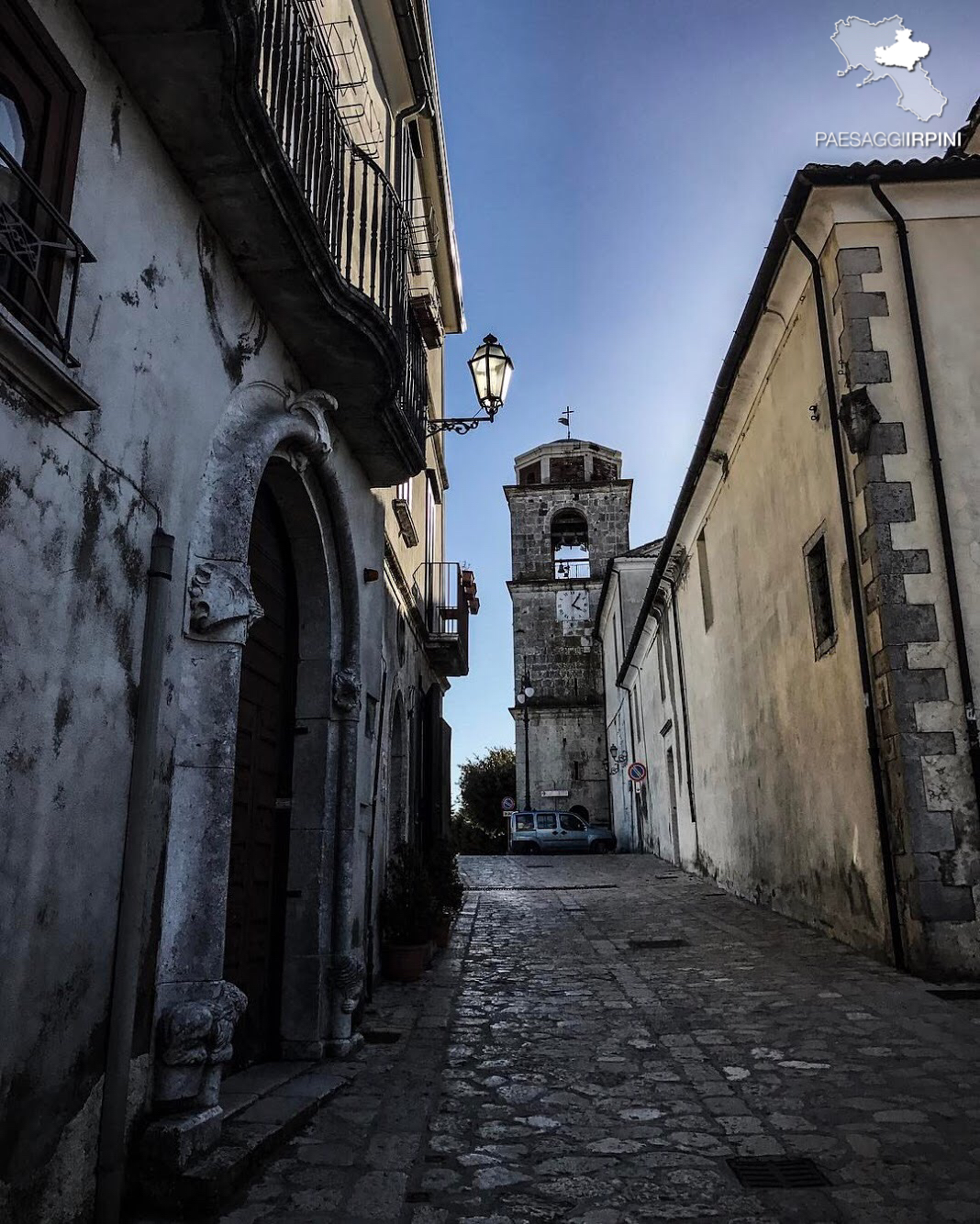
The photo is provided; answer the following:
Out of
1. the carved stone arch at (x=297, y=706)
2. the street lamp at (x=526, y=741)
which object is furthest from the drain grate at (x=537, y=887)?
the street lamp at (x=526, y=741)

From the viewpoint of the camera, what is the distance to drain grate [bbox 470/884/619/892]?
51.6ft

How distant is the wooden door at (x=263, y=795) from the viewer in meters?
5.10

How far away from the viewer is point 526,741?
120 feet

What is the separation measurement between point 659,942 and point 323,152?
25.3 feet

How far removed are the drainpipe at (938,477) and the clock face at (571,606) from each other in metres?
29.6

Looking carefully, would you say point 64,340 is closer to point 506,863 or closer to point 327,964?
point 327,964

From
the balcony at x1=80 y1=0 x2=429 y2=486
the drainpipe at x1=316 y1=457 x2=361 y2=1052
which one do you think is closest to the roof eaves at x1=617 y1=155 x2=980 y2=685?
the balcony at x1=80 y1=0 x2=429 y2=486

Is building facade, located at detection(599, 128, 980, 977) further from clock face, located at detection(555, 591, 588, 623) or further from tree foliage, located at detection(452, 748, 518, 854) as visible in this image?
tree foliage, located at detection(452, 748, 518, 854)

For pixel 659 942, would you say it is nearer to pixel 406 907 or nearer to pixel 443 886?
pixel 443 886

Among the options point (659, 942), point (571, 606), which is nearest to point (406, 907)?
point (659, 942)

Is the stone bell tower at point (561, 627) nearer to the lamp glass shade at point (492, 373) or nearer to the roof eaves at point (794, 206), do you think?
the roof eaves at point (794, 206)

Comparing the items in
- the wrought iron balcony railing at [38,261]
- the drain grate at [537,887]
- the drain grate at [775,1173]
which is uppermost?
the wrought iron balcony railing at [38,261]

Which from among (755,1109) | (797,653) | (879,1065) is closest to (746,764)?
(797,653)

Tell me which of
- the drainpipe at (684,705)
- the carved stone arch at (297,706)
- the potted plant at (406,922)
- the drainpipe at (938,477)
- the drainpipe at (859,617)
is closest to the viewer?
the carved stone arch at (297,706)
